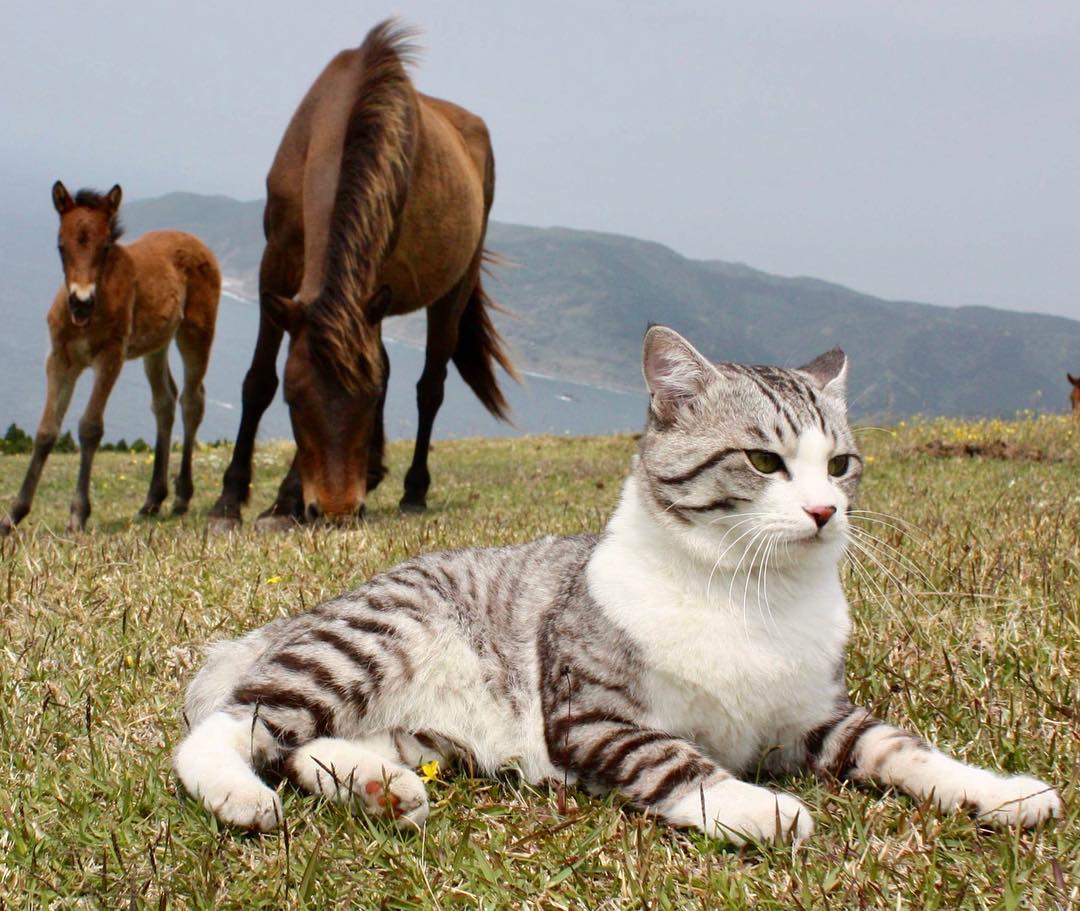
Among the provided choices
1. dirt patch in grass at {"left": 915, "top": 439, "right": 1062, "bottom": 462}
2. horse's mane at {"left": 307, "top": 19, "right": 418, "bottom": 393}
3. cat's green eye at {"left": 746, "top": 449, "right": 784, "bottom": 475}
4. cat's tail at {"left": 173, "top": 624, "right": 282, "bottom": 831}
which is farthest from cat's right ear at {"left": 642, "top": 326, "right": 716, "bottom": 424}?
dirt patch in grass at {"left": 915, "top": 439, "right": 1062, "bottom": 462}

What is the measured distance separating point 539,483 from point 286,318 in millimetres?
5466

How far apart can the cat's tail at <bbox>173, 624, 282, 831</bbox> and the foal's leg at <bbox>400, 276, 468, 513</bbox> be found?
7.46 meters

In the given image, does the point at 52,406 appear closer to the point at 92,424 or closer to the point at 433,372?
the point at 92,424

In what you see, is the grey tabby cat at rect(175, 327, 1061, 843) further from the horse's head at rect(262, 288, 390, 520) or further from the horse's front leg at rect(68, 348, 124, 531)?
the horse's front leg at rect(68, 348, 124, 531)

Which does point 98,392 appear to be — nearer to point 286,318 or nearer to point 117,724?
point 286,318

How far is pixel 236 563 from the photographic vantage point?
18.6 feet

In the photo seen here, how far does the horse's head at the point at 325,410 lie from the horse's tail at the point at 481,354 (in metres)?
4.13

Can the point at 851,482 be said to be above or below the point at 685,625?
above

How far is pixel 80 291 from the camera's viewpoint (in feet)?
33.8

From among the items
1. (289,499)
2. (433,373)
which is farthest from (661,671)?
(433,373)

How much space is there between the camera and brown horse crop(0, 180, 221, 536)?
1038 centimetres

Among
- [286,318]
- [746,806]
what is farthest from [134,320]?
[746,806]

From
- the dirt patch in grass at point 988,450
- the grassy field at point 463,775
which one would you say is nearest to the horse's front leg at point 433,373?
the grassy field at point 463,775

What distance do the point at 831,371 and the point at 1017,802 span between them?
5.36 feet
